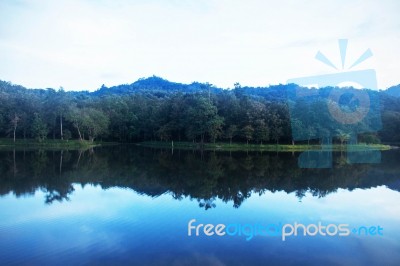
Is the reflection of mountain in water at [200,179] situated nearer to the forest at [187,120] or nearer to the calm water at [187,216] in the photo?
the calm water at [187,216]

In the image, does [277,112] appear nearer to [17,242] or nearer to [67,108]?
[67,108]

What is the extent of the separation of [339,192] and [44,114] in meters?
49.3

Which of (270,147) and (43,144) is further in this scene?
(43,144)

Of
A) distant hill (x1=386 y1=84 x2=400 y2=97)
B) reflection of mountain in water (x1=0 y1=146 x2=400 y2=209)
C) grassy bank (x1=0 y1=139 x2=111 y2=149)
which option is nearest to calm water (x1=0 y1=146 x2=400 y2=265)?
reflection of mountain in water (x1=0 y1=146 x2=400 y2=209)

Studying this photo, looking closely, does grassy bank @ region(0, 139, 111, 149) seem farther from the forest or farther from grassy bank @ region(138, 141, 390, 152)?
grassy bank @ region(138, 141, 390, 152)

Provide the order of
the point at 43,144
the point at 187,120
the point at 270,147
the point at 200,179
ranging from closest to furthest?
the point at 200,179 < the point at 270,147 < the point at 43,144 < the point at 187,120

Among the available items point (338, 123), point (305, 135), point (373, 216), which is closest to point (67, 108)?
point (305, 135)

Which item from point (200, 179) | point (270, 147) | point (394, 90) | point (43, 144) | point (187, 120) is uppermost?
point (394, 90)

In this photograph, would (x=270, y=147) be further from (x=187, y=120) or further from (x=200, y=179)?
(x=200, y=179)

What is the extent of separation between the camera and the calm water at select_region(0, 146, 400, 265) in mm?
8664

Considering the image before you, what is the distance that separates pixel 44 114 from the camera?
5384cm

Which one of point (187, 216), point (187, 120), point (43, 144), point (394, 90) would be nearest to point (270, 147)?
Result: point (187, 120)

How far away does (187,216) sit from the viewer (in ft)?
40.8

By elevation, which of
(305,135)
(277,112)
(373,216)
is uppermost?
(277,112)
